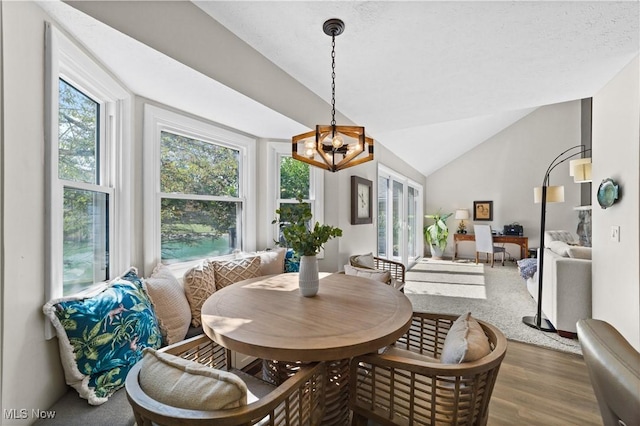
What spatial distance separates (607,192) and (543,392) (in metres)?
1.70

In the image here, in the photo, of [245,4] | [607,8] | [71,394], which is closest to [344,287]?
[71,394]

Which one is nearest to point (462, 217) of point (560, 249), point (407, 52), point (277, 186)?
point (560, 249)

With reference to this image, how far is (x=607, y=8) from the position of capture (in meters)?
1.59

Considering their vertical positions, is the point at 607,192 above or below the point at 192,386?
above

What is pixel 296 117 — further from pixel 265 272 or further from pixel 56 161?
pixel 56 161

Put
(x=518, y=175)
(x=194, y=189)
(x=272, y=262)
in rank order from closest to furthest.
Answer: (x=194, y=189) < (x=272, y=262) < (x=518, y=175)

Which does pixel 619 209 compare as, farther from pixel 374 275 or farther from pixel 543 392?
pixel 374 275

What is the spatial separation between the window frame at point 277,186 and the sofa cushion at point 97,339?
1.70 meters

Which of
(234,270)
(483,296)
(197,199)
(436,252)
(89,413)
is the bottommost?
(483,296)

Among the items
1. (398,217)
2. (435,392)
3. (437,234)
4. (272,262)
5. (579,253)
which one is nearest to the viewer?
(435,392)

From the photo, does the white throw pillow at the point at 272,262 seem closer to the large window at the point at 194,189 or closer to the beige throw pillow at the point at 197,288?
the large window at the point at 194,189

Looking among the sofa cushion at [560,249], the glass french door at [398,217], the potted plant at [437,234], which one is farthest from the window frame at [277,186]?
the potted plant at [437,234]

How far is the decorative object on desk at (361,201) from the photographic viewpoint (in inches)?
138

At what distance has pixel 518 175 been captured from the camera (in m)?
7.11
